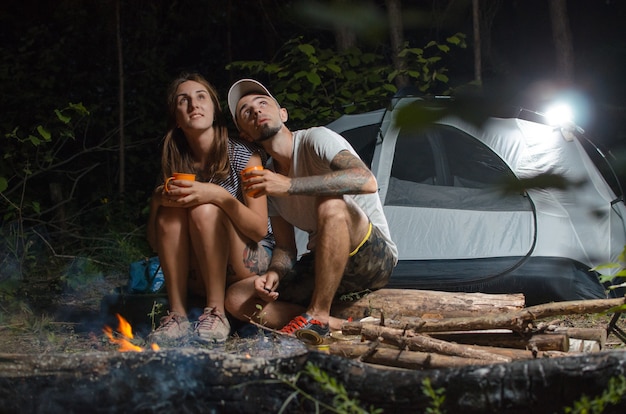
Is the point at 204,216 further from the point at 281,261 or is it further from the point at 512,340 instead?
the point at 512,340

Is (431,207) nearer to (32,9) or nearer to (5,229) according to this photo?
(5,229)

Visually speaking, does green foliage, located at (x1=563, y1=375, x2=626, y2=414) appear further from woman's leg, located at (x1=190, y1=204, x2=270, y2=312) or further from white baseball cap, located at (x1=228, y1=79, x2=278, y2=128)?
white baseball cap, located at (x1=228, y1=79, x2=278, y2=128)

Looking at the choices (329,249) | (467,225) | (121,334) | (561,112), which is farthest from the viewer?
(467,225)

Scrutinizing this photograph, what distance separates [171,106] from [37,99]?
3409 millimetres

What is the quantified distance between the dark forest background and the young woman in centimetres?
136

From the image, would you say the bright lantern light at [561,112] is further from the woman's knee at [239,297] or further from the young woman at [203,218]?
the woman's knee at [239,297]

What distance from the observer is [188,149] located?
3.38m

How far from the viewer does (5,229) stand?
5.27 meters

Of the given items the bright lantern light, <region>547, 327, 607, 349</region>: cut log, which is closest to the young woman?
<region>547, 327, 607, 349</region>: cut log

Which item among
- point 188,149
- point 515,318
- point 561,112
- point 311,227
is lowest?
point 515,318

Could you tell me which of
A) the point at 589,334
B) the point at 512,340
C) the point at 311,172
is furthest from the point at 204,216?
the point at 589,334

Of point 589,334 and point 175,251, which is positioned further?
point 175,251

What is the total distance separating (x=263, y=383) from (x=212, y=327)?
5.04ft

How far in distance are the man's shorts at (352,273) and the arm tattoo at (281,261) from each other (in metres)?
0.03
